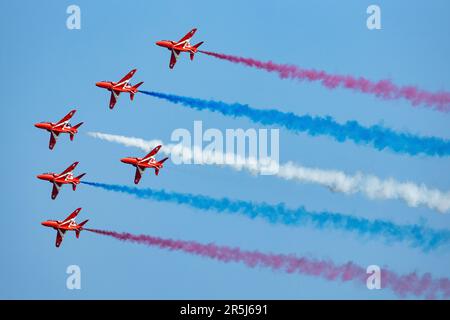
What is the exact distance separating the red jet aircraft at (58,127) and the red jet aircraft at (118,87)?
6.15 feet

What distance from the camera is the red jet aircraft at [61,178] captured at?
6469cm

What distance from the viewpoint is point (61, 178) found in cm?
6512

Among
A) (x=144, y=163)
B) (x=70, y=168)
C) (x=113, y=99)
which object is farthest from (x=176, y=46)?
(x=70, y=168)

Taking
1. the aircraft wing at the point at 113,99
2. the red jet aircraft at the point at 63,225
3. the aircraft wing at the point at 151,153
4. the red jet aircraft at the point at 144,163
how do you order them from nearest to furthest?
the red jet aircraft at the point at 144,163
the aircraft wing at the point at 151,153
the red jet aircraft at the point at 63,225
the aircraft wing at the point at 113,99

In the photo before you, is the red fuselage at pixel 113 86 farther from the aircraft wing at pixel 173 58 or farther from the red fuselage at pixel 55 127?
the red fuselage at pixel 55 127

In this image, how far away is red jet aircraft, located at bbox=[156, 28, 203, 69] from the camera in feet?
210

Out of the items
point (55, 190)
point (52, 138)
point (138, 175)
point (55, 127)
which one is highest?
point (55, 127)

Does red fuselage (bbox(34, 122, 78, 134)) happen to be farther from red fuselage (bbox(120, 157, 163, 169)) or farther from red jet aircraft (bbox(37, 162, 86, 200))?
red fuselage (bbox(120, 157, 163, 169))

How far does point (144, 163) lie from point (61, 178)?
14.1ft

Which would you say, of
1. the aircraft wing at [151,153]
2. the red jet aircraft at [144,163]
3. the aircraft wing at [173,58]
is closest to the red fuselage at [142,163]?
the red jet aircraft at [144,163]

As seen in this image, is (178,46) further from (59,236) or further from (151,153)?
(59,236)
